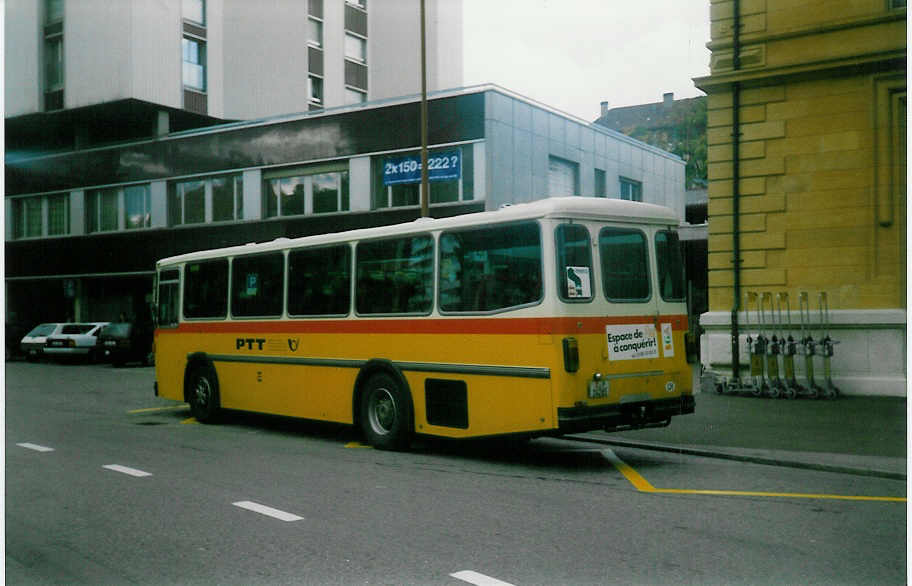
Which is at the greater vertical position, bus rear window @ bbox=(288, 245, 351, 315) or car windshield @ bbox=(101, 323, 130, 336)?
bus rear window @ bbox=(288, 245, 351, 315)

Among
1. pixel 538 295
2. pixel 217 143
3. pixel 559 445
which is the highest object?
pixel 217 143

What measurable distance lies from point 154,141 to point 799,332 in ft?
82.1

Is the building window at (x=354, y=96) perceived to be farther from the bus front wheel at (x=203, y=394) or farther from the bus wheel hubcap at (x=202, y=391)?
the bus wheel hubcap at (x=202, y=391)

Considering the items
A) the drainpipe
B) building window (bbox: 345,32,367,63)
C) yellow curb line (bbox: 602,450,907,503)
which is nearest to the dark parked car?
building window (bbox: 345,32,367,63)

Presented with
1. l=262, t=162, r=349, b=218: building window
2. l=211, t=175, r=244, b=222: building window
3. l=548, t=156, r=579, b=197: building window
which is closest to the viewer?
l=548, t=156, r=579, b=197: building window

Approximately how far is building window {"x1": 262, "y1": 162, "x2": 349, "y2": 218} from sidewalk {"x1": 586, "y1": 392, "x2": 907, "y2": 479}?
1770 centimetres

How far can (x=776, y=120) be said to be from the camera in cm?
1530

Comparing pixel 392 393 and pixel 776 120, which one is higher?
pixel 776 120

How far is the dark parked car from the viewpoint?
27.7 metres

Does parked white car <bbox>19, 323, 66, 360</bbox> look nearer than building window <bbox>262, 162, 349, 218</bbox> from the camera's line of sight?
Yes

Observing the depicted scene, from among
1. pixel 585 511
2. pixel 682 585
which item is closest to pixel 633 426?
pixel 585 511

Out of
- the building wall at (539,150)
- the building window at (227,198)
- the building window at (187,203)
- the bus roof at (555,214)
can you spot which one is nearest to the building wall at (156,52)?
the building window at (227,198)

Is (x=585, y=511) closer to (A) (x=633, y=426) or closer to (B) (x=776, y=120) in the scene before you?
(A) (x=633, y=426)

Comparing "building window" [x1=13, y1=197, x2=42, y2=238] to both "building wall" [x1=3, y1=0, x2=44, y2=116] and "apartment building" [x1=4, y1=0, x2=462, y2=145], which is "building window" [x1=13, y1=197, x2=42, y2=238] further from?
"building wall" [x1=3, y1=0, x2=44, y2=116]
